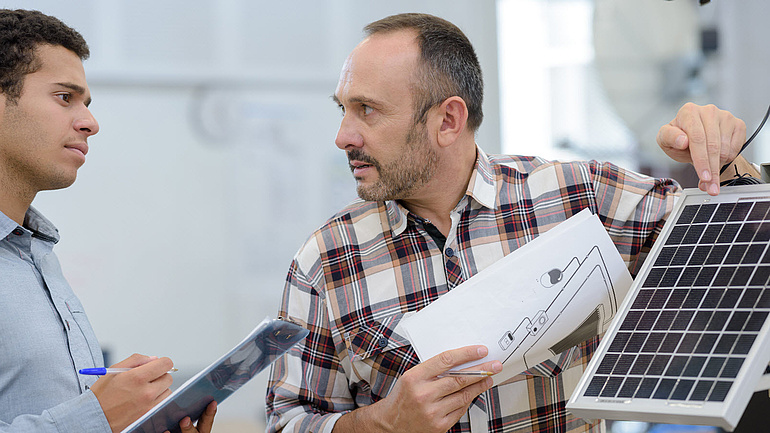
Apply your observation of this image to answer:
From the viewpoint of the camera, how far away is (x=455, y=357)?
0.91m

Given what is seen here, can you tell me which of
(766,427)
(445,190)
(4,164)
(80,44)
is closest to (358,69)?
(445,190)

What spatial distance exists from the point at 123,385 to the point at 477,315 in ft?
1.70

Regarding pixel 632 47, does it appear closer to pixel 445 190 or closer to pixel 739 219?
pixel 445 190

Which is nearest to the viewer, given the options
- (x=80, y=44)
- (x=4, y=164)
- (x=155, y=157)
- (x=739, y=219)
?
(x=739, y=219)

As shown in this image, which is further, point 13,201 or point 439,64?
A: point 439,64

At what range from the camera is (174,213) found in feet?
8.98

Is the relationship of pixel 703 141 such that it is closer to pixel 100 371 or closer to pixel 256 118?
pixel 100 371

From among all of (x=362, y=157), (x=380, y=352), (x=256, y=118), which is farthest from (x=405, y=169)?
(x=256, y=118)

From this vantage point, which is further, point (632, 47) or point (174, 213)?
point (632, 47)

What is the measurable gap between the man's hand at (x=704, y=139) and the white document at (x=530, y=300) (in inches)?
6.8

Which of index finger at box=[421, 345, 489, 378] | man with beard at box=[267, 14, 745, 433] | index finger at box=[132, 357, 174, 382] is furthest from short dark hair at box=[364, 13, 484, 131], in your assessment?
index finger at box=[132, 357, 174, 382]

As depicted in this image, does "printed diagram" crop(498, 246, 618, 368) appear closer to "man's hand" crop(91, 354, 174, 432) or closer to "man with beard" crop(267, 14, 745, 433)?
"man with beard" crop(267, 14, 745, 433)

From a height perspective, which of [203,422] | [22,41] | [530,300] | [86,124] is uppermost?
[22,41]

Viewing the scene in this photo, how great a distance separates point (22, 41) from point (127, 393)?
0.65 metres
